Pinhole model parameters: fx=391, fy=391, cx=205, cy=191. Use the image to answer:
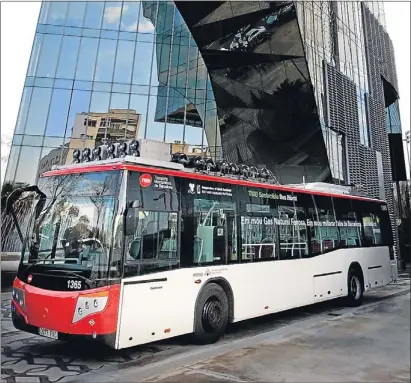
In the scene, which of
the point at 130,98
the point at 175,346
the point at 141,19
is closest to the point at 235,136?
the point at 130,98

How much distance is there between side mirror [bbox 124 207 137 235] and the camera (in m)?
5.18

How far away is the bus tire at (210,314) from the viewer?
20.4 feet

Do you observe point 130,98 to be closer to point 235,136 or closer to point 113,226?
point 235,136

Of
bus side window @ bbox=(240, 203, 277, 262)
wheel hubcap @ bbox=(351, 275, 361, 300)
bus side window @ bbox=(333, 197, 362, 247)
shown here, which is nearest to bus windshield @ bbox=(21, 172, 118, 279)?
bus side window @ bbox=(240, 203, 277, 262)

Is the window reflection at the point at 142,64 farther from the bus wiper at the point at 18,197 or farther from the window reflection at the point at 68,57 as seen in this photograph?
the bus wiper at the point at 18,197

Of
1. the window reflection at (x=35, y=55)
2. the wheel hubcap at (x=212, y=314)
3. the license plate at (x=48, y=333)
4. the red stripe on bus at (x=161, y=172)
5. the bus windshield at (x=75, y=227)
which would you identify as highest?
the window reflection at (x=35, y=55)

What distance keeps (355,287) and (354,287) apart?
0.04 meters

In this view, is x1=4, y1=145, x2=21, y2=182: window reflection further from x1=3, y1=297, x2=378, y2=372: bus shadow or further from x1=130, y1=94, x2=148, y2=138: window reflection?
x1=3, y1=297, x2=378, y2=372: bus shadow

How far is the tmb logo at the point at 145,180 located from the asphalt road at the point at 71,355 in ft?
8.21

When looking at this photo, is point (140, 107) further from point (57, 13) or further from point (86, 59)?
point (57, 13)

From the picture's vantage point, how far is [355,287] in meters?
9.99

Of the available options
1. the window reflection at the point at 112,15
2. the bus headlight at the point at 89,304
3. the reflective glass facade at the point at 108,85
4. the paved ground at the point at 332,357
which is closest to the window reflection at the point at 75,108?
the reflective glass facade at the point at 108,85

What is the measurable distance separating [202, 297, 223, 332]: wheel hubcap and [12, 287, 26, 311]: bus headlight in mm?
2690

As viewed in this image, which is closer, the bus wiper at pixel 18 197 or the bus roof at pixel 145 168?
the bus roof at pixel 145 168
